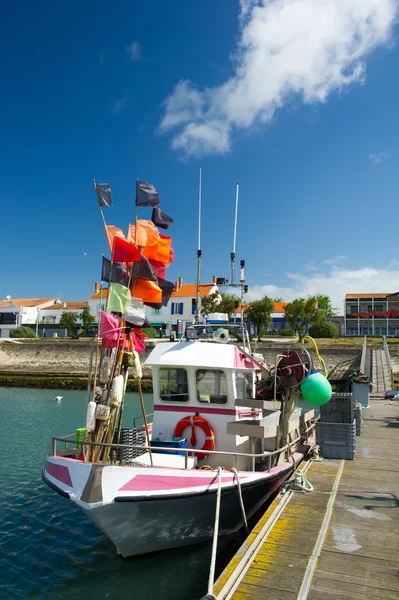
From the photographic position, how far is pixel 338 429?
11.0 metres

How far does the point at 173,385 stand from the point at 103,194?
4144mm

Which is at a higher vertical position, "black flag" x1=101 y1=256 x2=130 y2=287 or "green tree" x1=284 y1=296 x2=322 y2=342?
"green tree" x1=284 y1=296 x2=322 y2=342

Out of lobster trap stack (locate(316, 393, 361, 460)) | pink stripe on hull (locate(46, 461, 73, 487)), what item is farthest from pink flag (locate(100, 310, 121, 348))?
lobster trap stack (locate(316, 393, 361, 460))

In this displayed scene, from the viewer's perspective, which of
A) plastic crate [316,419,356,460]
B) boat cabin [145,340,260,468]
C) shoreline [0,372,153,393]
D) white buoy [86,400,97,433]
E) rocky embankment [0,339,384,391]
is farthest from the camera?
rocky embankment [0,339,384,391]

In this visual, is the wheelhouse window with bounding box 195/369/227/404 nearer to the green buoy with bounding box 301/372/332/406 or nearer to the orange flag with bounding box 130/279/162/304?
the green buoy with bounding box 301/372/332/406

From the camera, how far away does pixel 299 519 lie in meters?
7.14

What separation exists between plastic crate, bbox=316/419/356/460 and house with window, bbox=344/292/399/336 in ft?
226

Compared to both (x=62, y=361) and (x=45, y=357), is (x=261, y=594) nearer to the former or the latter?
(x=62, y=361)

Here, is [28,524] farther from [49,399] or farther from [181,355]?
[49,399]

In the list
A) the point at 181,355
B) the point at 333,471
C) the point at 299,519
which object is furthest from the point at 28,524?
the point at 333,471

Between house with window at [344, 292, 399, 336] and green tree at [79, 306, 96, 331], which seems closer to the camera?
green tree at [79, 306, 96, 331]

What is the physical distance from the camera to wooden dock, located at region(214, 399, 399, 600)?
203 inches

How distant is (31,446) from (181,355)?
10.2m

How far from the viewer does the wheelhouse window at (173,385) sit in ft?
30.9
